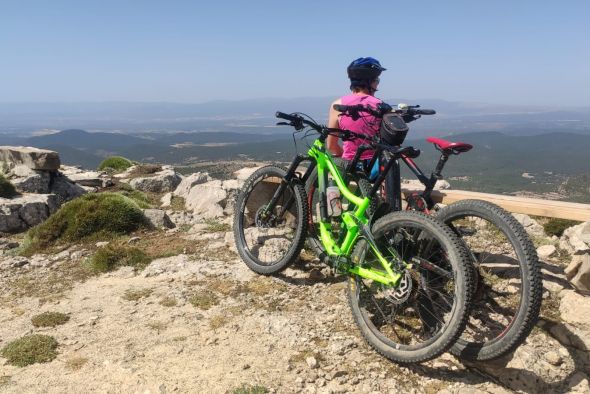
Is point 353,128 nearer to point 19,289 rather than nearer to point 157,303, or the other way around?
point 157,303

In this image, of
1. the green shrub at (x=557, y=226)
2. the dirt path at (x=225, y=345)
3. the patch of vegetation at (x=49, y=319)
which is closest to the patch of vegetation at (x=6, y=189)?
the dirt path at (x=225, y=345)

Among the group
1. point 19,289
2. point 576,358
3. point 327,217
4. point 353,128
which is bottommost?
point 19,289

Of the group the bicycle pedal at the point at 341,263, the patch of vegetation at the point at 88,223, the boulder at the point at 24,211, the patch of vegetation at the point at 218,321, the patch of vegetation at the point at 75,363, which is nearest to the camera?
the patch of vegetation at the point at 75,363

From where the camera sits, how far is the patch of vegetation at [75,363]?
17.0 ft

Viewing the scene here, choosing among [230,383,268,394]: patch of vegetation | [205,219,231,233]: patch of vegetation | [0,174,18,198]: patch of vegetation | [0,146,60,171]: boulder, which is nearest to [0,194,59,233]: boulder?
[0,174,18,198]: patch of vegetation

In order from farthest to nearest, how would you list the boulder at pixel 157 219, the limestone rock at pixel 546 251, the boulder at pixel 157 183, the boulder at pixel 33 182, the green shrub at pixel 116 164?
1. the green shrub at pixel 116 164
2. the boulder at pixel 157 183
3. the boulder at pixel 33 182
4. the boulder at pixel 157 219
5. the limestone rock at pixel 546 251

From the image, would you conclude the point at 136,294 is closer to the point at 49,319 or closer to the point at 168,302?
the point at 168,302

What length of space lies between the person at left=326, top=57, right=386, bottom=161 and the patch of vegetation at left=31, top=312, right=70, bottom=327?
493 cm

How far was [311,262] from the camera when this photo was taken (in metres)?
7.90

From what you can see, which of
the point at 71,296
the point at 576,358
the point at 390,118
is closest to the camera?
the point at 576,358

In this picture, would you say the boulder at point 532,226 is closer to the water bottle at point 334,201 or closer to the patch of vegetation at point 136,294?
the water bottle at point 334,201

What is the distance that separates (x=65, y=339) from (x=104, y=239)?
18.5ft

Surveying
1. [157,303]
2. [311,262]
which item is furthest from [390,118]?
[157,303]

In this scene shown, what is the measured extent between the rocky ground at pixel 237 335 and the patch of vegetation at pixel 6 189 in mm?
10214
